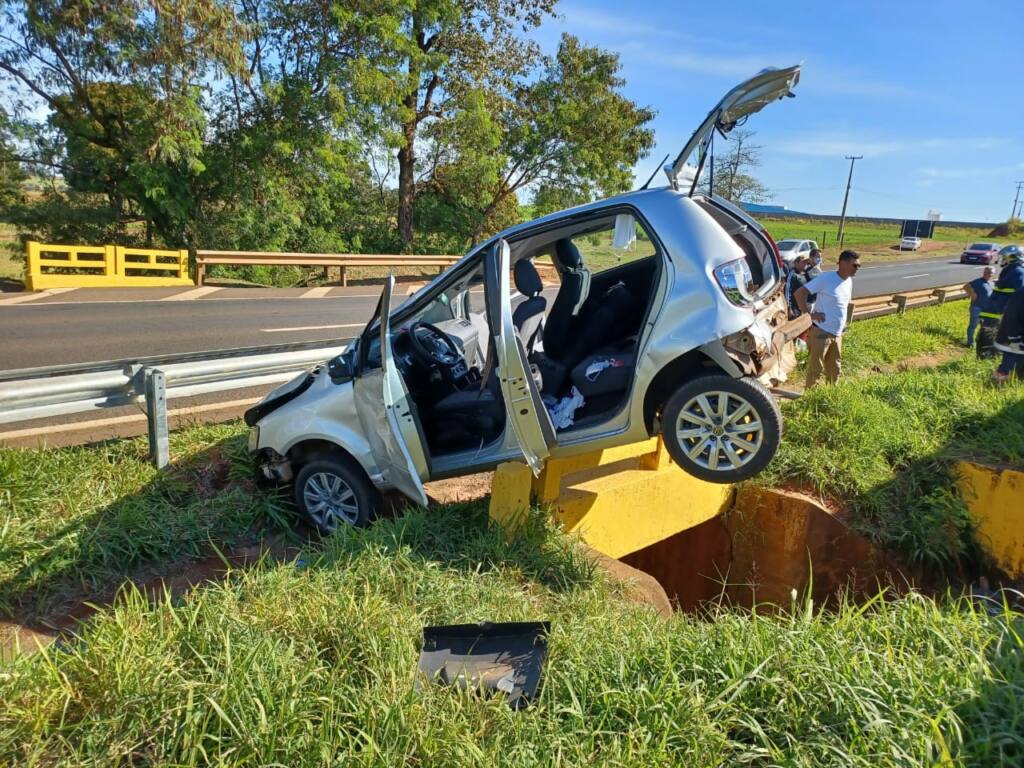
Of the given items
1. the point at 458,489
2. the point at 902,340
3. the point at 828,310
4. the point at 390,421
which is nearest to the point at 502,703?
the point at 390,421

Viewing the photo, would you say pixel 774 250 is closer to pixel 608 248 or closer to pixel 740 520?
pixel 608 248

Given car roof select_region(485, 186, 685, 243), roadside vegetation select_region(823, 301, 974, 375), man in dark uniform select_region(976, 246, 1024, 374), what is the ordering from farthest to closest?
roadside vegetation select_region(823, 301, 974, 375)
man in dark uniform select_region(976, 246, 1024, 374)
car roof select_region(485, 186, 685, 243)

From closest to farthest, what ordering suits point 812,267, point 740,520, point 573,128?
point 740,520
point 812,267
point 573,128

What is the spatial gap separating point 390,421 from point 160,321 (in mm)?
9388

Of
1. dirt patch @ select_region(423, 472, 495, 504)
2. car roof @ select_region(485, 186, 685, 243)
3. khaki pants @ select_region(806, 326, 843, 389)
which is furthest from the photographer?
khaki pants @ select_region(806, 326, 843, 389)

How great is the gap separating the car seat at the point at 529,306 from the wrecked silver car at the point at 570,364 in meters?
0.01

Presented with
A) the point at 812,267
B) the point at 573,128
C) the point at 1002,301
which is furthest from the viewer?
the point at 573,128

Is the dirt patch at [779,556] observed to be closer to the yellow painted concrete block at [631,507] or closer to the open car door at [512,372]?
the yellow painted concrete block at [631,507]

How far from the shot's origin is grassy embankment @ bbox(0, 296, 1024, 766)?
81.1 inches

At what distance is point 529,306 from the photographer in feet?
15.0

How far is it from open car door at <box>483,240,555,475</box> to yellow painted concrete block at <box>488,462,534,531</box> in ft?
0.38

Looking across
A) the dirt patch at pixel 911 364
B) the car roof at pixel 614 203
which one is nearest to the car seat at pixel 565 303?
the car roof at pixel 614 203

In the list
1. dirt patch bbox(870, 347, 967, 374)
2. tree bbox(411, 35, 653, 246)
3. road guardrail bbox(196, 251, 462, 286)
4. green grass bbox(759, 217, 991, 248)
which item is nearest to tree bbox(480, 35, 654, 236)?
tree bbox(411, 35, 653, 246)

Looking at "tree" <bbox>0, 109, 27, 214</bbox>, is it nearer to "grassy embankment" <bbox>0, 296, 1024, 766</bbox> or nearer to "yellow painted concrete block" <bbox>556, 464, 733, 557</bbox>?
"grassy embankment" <bbox>0, 296, 1024, 766</bbox>
